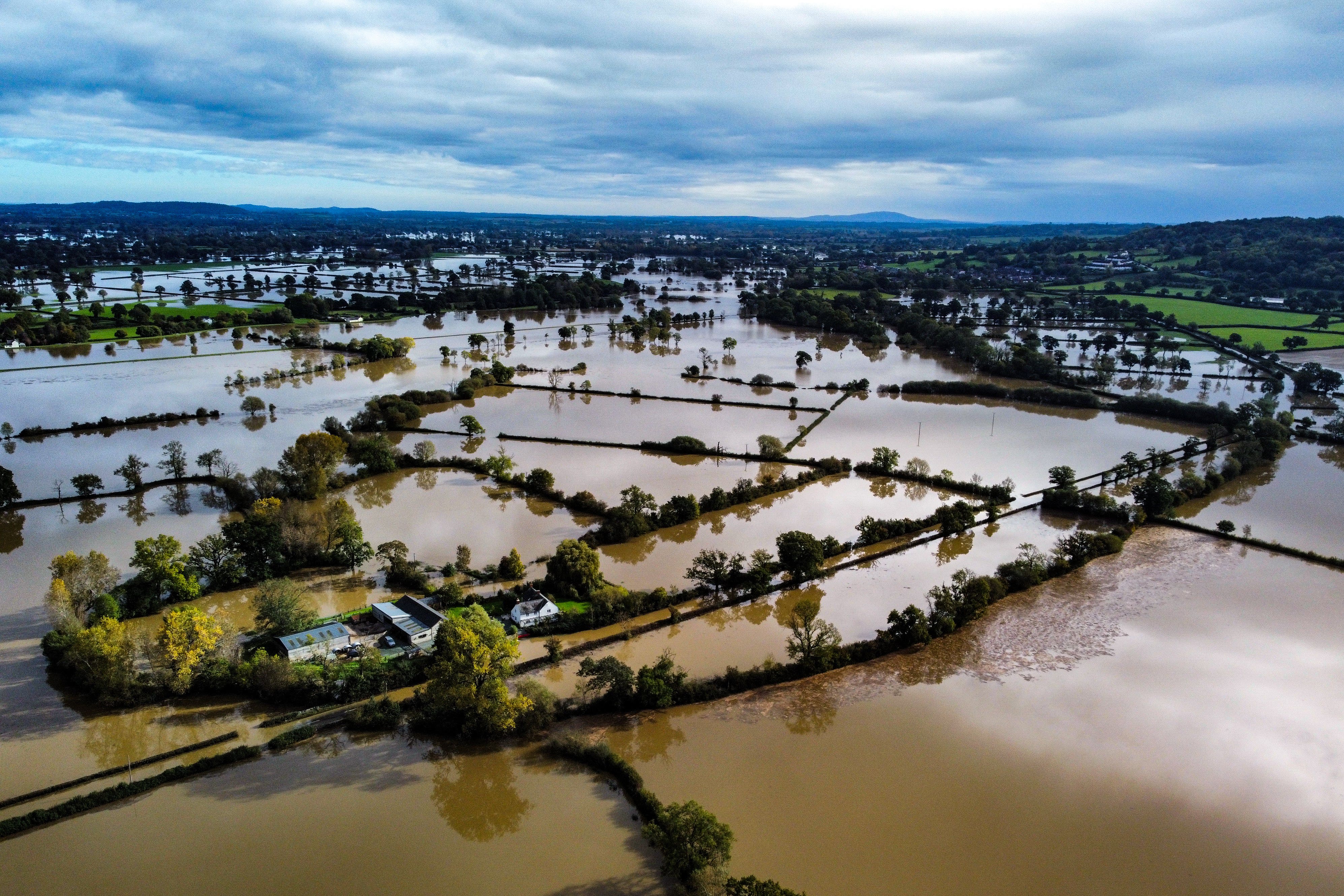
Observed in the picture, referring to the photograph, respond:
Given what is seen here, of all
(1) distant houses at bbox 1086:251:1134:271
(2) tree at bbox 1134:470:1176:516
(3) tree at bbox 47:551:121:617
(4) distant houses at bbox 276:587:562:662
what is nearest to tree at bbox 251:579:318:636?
(4) distant houses at bbox 276:587:562:662

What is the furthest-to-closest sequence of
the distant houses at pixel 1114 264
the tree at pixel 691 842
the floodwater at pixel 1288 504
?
the distant houses at pixel 1114 264
the floodwater at pixel 1288 504
the tree at pixel 691 842

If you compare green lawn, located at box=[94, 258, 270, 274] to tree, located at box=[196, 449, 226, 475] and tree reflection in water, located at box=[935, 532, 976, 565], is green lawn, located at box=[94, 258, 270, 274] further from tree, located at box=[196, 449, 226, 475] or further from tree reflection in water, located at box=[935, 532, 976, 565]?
tree reflection in water, located at box=[935, 532, 976, 565]

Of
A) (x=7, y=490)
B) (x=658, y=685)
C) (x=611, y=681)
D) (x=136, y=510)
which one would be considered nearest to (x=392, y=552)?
(x=611, y=681)

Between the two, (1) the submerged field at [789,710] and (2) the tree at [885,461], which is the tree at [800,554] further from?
(2) the tree at [885,461]

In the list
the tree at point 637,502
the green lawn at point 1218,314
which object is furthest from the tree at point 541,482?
the green lawn at point 1218,314

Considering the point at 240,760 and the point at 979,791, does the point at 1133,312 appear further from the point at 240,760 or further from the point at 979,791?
the point at 240,760

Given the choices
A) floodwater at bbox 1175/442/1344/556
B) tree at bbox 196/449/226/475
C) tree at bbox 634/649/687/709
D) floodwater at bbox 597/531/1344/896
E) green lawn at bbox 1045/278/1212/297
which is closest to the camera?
floodwater at bbox 597/531/1344/896
